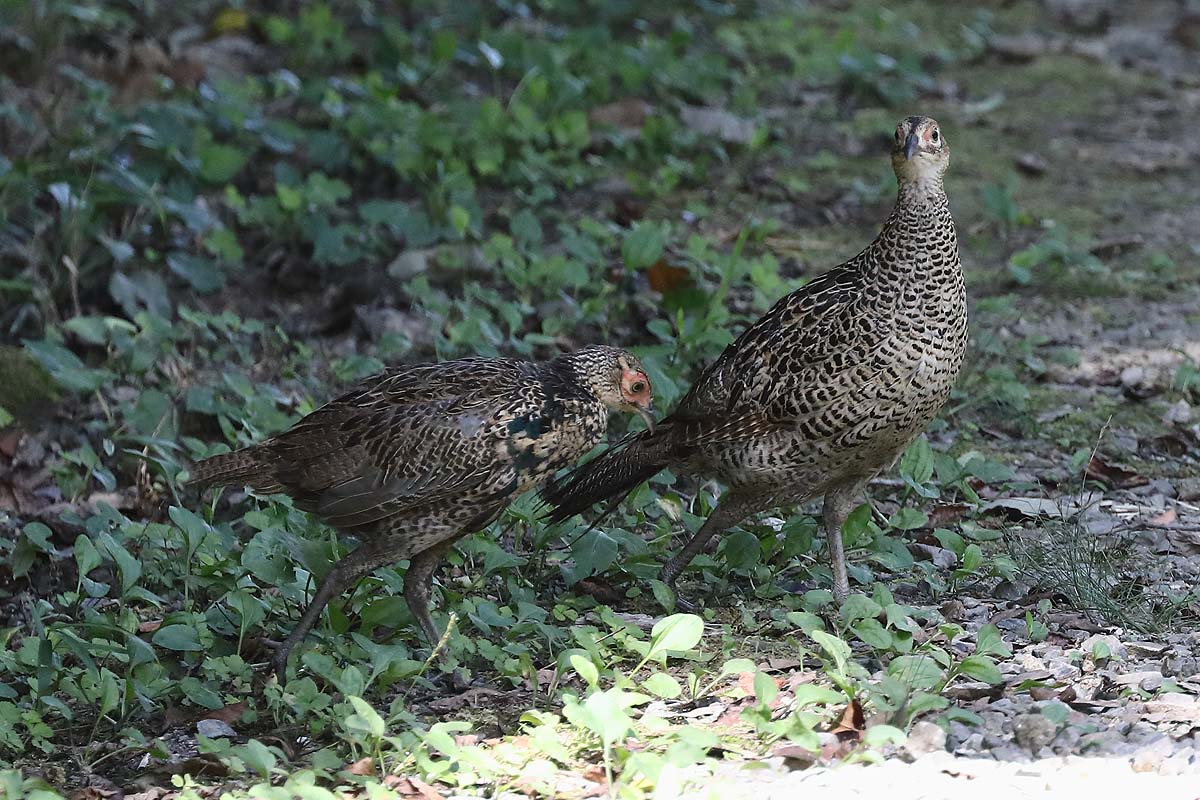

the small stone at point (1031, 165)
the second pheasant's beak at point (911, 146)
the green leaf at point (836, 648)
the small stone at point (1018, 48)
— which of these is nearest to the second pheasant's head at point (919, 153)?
the second pheasant's beak at point (911, 146)

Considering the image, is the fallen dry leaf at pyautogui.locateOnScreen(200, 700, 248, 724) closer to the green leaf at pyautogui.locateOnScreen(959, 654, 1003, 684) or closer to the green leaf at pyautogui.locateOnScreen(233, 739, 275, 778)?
the green leaf at pyautogui.locateOnScreen(233, 739, 275, 778)

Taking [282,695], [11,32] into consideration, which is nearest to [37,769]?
[282,695]

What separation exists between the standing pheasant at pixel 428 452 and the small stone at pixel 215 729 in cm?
28

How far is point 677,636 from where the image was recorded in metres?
4.28

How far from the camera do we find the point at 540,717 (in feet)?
13.7

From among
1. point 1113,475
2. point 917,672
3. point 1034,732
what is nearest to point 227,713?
point 917,672

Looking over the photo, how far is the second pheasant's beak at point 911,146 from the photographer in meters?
4.96

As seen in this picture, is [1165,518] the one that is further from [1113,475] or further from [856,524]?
[856,524]

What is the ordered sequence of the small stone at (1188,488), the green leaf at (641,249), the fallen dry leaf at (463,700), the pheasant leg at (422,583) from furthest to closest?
the green leaf at (641,249), the small stone at (1188,488), the pheasant leg at (422,583), the fallen dry leaf at (463,700)

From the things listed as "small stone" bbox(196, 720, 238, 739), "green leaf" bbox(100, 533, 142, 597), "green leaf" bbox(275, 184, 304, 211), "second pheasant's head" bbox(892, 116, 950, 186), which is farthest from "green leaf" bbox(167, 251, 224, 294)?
"second pheasant's head" bbox(892, 116, 950, 186)

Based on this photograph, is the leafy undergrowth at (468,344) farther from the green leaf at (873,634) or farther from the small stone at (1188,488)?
the small stone at (1188,488)

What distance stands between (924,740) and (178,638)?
2052mm

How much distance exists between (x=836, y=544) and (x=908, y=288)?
80cm

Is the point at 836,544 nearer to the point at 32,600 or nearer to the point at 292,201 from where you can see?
the point at 32,600
